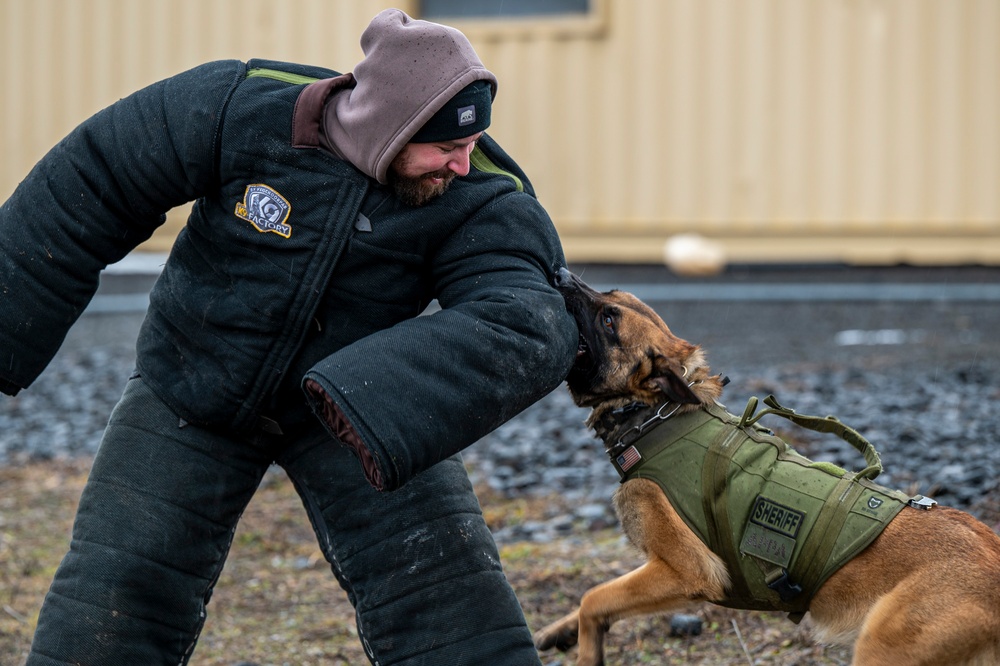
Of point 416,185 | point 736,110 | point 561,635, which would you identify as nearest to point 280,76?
point 416,185

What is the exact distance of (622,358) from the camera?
3.94 m

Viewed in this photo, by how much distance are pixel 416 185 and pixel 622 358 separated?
1.15m

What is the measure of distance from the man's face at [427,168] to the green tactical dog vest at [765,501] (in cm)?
115

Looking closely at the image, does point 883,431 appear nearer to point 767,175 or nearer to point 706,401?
point 706,401

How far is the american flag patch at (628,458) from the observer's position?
3.75 metres

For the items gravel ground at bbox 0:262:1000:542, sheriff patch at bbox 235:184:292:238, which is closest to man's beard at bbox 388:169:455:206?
sheriff patch at bbox 235:184:292:238

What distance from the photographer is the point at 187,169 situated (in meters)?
3.20

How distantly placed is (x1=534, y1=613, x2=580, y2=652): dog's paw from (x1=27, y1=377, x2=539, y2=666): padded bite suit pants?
667mm

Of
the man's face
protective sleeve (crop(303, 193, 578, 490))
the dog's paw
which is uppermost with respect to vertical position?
the man's face

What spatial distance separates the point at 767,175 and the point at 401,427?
9.67 meters

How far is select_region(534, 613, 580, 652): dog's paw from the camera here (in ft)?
12.8

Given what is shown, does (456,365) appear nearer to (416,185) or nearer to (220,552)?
(416,185)

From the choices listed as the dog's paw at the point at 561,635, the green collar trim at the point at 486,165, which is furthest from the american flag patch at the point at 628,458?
the green collar trim at the point at 486,165

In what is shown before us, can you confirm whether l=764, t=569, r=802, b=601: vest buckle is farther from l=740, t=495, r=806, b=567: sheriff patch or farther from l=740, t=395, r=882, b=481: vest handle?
l=740, t=395, r=882, b=481: vest handle
